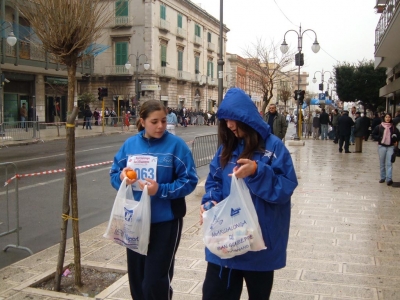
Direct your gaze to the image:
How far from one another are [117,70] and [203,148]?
3705 centimetres

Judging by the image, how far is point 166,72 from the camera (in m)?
50.7

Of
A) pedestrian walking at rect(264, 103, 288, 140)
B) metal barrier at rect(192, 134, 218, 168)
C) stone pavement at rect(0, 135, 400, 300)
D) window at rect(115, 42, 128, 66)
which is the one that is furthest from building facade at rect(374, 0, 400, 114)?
window at rect(115, 42, 128, 66)

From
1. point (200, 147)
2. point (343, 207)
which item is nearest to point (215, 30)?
point (200, 147)

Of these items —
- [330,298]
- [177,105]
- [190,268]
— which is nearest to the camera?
[330,298]

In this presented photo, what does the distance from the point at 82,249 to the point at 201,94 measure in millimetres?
57286

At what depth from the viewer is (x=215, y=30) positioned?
6556cm

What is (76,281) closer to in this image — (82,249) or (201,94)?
(82,249)

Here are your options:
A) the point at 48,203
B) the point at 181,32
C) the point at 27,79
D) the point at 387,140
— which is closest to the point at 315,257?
the point at 48,203

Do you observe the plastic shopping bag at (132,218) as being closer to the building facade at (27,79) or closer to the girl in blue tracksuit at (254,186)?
the girl in blue tracksuit at (254,186)

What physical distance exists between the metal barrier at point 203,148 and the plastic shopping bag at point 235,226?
942 cm

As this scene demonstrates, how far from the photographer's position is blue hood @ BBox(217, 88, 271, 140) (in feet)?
9.37

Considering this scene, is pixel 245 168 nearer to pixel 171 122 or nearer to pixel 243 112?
pixel 243 112

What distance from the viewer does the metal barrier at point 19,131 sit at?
2203 cm

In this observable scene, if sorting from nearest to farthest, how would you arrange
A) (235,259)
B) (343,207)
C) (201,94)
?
(235,259)
(343,207)
(201,94)
